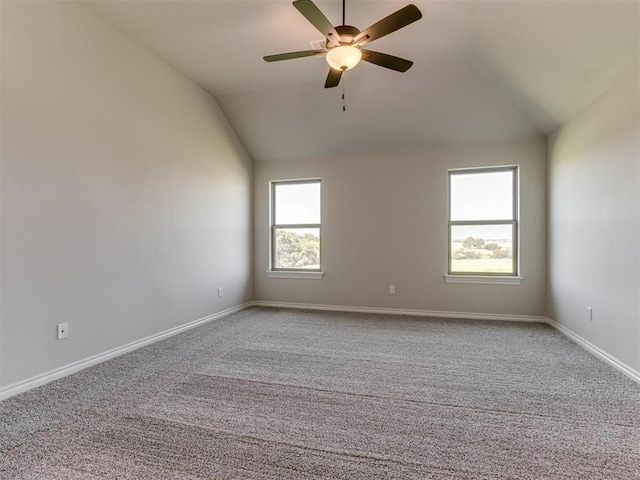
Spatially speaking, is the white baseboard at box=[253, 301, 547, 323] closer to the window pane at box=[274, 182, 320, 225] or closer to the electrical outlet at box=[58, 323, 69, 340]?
the window pane at box=[274, 182, 320, 225]

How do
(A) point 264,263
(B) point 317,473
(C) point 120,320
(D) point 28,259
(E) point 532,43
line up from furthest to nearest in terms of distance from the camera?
(A) point 264,263, (C) point 120,320, (E) point 532,43, (D) point 28,259, (B) point 317,473

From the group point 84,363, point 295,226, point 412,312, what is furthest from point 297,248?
point 84,363

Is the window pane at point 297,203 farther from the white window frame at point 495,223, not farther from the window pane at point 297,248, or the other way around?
the white window frame at point 495,223

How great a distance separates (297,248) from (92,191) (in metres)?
2.95

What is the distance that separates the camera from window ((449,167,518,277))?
4297 mm

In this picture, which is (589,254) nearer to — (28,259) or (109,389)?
(109,389)

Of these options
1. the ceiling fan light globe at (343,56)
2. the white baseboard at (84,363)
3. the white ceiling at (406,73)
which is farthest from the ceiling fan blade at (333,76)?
the white baseboard at (84,363)

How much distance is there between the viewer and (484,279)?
4289 mm

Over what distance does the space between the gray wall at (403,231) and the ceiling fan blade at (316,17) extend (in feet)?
8.54

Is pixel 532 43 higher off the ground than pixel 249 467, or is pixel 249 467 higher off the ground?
pixel 532 43

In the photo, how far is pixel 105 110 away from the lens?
2805mm

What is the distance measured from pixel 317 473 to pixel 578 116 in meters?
4.04

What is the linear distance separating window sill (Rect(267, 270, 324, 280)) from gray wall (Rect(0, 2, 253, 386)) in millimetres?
1217

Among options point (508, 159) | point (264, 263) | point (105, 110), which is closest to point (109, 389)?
point (105, 110)
